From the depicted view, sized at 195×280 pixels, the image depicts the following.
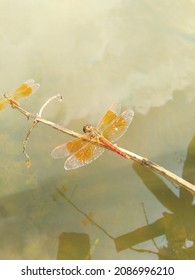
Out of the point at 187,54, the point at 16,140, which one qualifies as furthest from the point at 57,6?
the point at 16,140

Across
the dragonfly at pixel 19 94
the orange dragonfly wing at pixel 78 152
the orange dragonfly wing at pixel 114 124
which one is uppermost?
the dragonfly at pixel 19 94

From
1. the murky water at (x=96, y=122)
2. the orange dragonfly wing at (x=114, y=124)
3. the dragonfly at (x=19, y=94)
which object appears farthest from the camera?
the dragonfly at (x=19, y=94)

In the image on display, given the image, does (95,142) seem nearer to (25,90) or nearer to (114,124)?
(114,124)

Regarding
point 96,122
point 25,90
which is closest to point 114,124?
point 96,122

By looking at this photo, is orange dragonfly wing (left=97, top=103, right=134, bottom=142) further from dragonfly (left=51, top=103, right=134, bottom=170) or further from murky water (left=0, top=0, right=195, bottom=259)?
murky water (left=0, top=0, right=195, bottom=259)

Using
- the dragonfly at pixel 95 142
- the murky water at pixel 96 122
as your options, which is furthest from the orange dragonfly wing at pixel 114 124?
the murky water at pixel 96 122

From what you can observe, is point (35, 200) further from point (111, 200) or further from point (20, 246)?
point (111, 200)

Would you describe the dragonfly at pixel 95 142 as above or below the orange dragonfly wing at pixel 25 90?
below

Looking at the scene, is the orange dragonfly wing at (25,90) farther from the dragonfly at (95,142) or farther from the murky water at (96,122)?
the dragonfly at (95,142)

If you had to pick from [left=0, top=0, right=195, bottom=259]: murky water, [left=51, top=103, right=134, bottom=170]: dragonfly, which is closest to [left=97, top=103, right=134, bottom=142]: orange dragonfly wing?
[left=51, top=103, right=134, bottom=170]: dragonfly
